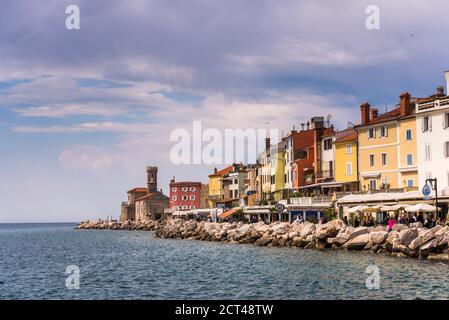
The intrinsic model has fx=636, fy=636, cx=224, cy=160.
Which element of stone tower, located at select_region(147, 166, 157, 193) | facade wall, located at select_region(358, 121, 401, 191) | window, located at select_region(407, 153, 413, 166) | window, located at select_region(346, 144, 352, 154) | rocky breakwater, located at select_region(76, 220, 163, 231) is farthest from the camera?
stone tower, located at select_region(147, 166, 157, 193)

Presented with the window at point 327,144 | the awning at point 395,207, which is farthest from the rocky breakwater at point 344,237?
the window at point 327,144

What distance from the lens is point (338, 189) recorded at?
7075cm

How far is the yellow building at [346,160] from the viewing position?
6794 cm

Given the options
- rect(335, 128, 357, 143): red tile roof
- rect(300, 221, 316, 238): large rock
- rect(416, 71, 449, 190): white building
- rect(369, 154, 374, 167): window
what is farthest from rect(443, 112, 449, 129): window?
rect(300, 221, 316, 238): large rock

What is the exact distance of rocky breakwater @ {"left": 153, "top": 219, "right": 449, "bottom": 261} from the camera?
3845 cm

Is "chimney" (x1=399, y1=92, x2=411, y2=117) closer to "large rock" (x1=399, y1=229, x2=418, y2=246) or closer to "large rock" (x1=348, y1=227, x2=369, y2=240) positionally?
"large rock" (x1=348, y1=227, x2=369, y2=240)

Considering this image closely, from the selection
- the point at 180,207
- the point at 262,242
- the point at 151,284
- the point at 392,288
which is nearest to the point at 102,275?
the point at 151,284

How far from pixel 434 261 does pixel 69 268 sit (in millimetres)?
24042

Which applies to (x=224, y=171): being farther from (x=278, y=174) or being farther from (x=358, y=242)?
(x=358, y=242)

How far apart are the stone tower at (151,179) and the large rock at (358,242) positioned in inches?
4874

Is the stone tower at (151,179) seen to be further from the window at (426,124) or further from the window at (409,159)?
the window at (426,124)

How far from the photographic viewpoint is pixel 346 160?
69188 millimetres

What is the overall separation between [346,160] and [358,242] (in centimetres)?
2537

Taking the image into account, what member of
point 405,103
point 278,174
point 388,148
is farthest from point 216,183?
point 405,103
